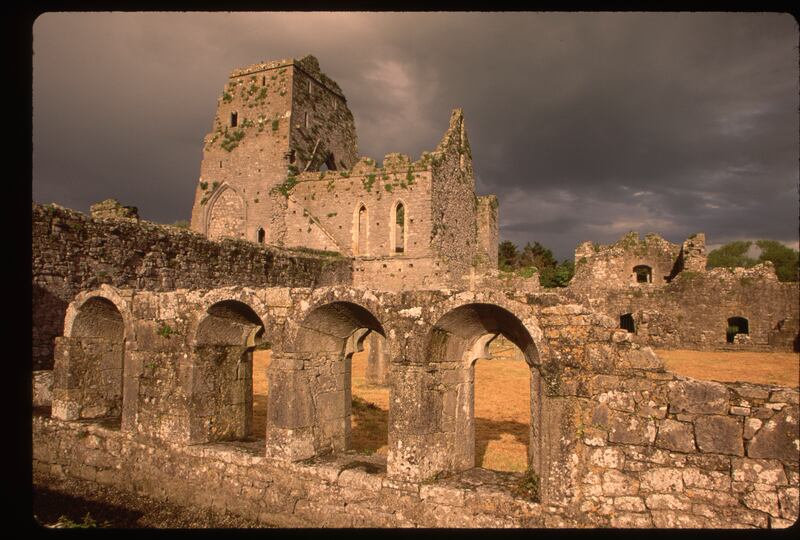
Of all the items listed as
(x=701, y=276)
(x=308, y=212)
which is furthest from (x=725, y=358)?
(x=308, y=212)

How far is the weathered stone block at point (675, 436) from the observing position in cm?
507

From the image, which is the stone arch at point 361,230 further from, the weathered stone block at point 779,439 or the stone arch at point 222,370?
the weathered stone block at point 779,439

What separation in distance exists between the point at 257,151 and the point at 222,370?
1998cm

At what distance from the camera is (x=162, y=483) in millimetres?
7590

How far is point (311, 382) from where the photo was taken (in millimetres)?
7109

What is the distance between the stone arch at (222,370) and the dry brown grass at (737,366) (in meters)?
11.9

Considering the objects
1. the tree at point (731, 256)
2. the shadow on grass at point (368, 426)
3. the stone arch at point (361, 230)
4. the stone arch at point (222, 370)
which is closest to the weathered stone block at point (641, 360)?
the shadow on grass at point (368, 426)

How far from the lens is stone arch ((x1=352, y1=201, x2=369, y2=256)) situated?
23.8 m

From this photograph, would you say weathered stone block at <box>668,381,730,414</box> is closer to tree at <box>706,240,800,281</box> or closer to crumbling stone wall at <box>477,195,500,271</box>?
crumbling stone wall at <box>477,195,500,271</box>

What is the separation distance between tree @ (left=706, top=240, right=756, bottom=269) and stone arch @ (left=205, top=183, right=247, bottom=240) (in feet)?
211

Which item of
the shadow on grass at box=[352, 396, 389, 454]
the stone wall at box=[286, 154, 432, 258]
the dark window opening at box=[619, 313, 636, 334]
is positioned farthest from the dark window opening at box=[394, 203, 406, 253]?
the dark window opening at box=[619, 313, 636, 334]

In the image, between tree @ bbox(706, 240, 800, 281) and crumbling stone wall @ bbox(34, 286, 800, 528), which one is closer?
crumbling stone wall @ bbox(34, 286, 800, 528)

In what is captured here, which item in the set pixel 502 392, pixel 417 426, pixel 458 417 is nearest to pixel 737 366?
pixel 502 392
